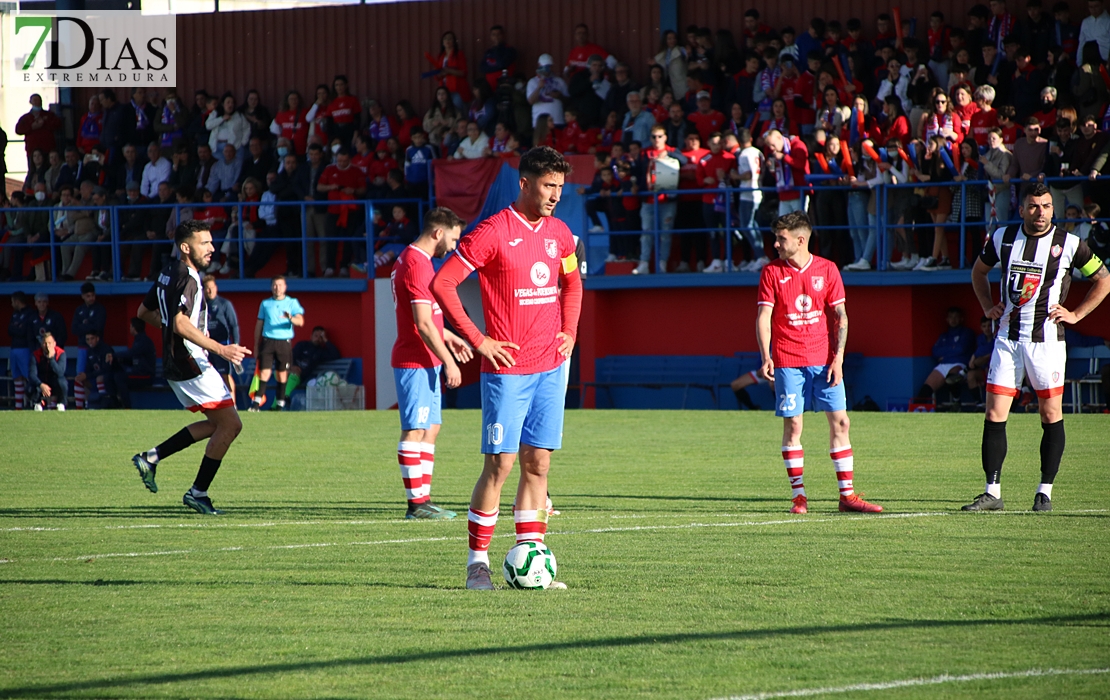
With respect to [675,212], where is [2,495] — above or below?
below

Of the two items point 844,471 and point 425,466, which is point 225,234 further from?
point 844,471

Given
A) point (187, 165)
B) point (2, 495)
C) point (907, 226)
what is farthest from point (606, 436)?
point (187, 165)

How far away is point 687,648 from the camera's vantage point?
5633 mm

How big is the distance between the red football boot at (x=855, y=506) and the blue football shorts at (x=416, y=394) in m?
3.00

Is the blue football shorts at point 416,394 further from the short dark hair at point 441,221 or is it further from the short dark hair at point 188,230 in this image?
the short dark hair at point 188,230

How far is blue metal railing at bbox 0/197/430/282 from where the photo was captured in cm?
2619

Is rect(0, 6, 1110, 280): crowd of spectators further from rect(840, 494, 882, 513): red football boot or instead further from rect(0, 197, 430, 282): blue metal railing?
rect(840, 494, 882, 513): red football boot

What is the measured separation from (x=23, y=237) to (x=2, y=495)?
1881 cm

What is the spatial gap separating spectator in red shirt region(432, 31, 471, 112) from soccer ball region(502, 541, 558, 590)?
21.2 metres

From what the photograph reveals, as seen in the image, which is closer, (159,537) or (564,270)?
(564,270)

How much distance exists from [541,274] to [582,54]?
19.8 m

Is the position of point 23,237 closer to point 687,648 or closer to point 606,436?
point 606,436

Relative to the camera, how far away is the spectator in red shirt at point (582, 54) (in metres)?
26.1

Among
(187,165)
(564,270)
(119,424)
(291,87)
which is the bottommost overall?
(119,424)
